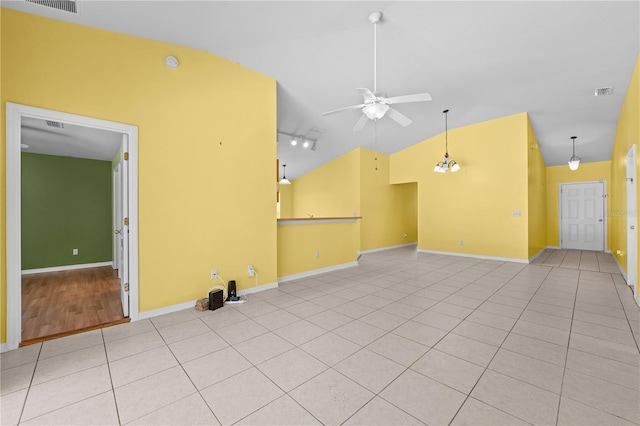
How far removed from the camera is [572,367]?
1.94m

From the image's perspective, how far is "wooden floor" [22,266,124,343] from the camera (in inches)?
106

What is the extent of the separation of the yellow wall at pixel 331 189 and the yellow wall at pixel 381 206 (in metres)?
0.26

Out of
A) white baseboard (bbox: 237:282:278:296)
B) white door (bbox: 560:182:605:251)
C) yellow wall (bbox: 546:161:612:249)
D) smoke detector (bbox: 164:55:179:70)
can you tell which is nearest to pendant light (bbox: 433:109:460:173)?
yellow wall (bbox: 546:161:612:249)

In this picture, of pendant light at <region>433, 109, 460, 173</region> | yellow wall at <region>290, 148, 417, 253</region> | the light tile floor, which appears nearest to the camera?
the light tile floor

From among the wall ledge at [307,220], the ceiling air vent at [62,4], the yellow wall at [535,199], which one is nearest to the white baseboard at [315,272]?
the wall ledge at [307,220]

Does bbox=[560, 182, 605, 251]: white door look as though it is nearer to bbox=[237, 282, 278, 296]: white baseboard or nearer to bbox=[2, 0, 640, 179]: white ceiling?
bbox=[2, 0, 640, 179]: white ceiling

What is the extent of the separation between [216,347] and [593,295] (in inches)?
190

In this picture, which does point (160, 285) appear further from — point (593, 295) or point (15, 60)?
point (593, 295)

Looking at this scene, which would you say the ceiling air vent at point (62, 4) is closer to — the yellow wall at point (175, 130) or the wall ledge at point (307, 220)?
the yellow wall at point (175, 130)

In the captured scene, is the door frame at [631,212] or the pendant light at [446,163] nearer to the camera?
the door frame at [631,212]

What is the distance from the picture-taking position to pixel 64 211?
210 inches

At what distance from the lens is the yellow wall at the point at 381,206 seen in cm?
760

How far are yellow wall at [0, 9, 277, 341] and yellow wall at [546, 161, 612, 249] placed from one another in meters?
9.20

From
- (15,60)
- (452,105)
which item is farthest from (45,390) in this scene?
(452,105)
